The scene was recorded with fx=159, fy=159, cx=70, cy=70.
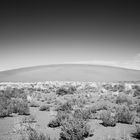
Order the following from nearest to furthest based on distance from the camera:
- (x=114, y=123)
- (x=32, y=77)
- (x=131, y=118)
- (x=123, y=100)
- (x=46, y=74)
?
(x=114, y=123), (x=131, y=118), (x=123, y=100), (x=32, y=77), (x=46, y=74)

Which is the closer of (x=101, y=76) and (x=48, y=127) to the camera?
(x=48, y=127)

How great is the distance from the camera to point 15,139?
5656mm

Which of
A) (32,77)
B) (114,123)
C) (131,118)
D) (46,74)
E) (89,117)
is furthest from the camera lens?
(46,74)

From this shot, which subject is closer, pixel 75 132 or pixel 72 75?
pixel 75 132

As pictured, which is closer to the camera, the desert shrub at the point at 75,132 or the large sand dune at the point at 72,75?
the desert shrub at the point at 75,132

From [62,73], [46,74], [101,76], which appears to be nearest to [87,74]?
[101,76]

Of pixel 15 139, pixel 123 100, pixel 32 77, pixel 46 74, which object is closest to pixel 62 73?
pixel 46 74

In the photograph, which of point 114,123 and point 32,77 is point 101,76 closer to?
point 32,77

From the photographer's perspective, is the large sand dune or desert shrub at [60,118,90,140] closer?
desert shrub at [60,118,90,140]

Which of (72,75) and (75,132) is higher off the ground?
(72,75)

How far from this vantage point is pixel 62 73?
112062 mm

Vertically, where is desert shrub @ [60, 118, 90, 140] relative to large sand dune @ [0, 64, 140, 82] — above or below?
below

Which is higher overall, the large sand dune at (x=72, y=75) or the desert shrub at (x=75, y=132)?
the large sand dune at (x=72, y=75)

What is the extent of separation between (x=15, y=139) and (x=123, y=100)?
10325 millimetres
